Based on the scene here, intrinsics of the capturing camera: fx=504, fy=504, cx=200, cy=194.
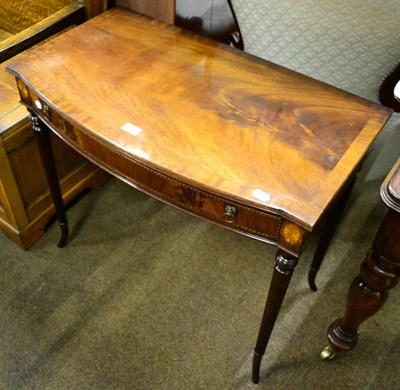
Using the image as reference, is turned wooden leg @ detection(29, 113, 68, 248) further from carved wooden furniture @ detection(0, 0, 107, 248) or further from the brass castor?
the brass castor

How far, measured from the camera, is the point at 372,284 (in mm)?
944

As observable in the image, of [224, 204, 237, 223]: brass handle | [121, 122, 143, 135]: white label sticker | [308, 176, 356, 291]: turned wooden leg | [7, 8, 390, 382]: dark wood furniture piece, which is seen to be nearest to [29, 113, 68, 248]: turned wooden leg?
[7, 8, 390, 382]: dark wood furniture piece

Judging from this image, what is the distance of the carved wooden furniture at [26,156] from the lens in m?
1.19

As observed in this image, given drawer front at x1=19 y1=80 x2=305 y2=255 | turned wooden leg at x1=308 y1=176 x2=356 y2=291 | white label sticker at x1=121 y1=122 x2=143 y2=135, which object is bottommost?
turned wooden leg at x1=308 y1=176 x2=356 y2=291

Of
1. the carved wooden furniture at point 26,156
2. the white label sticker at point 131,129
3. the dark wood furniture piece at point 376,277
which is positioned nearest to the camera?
the dark wood furniture piece at point 376,277

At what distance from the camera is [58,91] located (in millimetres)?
940

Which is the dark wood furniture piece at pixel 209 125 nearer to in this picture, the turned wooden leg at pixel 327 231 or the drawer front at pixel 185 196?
the drawer front at pixel 185 196

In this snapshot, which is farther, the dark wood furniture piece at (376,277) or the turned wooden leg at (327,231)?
the turned wooden leg at (327,231)

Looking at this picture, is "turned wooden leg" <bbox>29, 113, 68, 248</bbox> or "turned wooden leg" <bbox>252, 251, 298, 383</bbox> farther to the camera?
"turned wooden leg" <bbox>29, 113, 68, 248</bbox>

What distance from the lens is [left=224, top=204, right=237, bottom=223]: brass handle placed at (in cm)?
81

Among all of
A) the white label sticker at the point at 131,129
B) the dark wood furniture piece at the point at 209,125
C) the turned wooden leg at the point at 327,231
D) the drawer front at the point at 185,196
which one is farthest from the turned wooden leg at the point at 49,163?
the turned wooden leg at the point at 327,231

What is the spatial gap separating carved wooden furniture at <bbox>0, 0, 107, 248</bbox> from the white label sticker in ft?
1.36

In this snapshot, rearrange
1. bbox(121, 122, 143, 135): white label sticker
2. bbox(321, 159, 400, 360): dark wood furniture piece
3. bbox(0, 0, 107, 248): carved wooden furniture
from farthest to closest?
bbox(0, 0, 107, 248): carved wooden furniture → bbox(121, 122, 143, 135): white label sticker → bbox(321, 159, 400, 360): dark wood furniture piece

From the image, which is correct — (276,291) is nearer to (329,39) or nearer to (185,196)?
(185,196)
